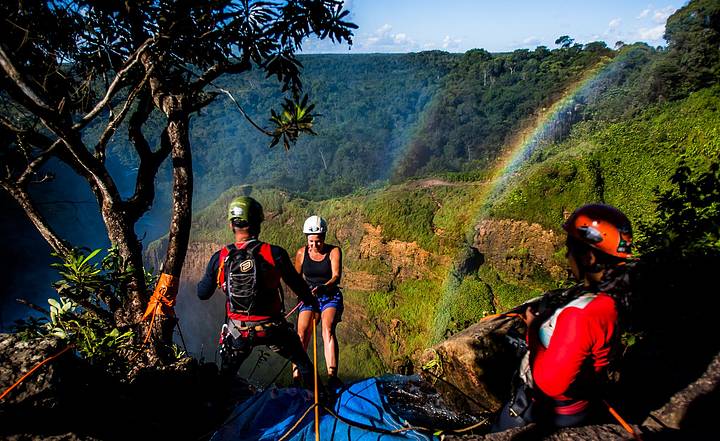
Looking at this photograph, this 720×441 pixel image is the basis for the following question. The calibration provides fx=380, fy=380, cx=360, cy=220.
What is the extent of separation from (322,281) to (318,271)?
0.13 meters

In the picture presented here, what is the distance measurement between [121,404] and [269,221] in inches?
868

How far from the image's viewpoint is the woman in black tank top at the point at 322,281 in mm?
4406

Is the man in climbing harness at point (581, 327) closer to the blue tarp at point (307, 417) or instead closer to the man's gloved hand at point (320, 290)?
the blue tarp at point (307, 417)

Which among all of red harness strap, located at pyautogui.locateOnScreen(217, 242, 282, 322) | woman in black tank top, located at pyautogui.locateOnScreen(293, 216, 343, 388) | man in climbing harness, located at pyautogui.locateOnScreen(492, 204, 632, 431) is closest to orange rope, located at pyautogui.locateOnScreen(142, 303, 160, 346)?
red harness strap, located at pyautogui.locateOnScreen(217, 242, 282, 322)

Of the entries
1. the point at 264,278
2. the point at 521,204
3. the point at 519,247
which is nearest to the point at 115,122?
the point at 264,278

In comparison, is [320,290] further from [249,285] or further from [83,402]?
[83,402]

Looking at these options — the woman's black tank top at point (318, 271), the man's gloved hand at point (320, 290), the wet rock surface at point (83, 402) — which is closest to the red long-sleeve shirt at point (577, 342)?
the wet rock surface at point (83, 402)

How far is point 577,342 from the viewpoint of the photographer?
1734mm

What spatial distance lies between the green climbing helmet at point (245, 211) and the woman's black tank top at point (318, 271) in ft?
5.43

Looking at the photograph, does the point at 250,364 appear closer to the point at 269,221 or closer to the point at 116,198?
the point at 269,221

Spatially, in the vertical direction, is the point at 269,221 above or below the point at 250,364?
above

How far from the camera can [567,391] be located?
2006 mm

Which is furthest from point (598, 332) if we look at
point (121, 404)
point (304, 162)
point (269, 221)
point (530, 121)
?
point (304, 162)

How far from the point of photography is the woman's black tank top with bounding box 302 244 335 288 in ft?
15.4
